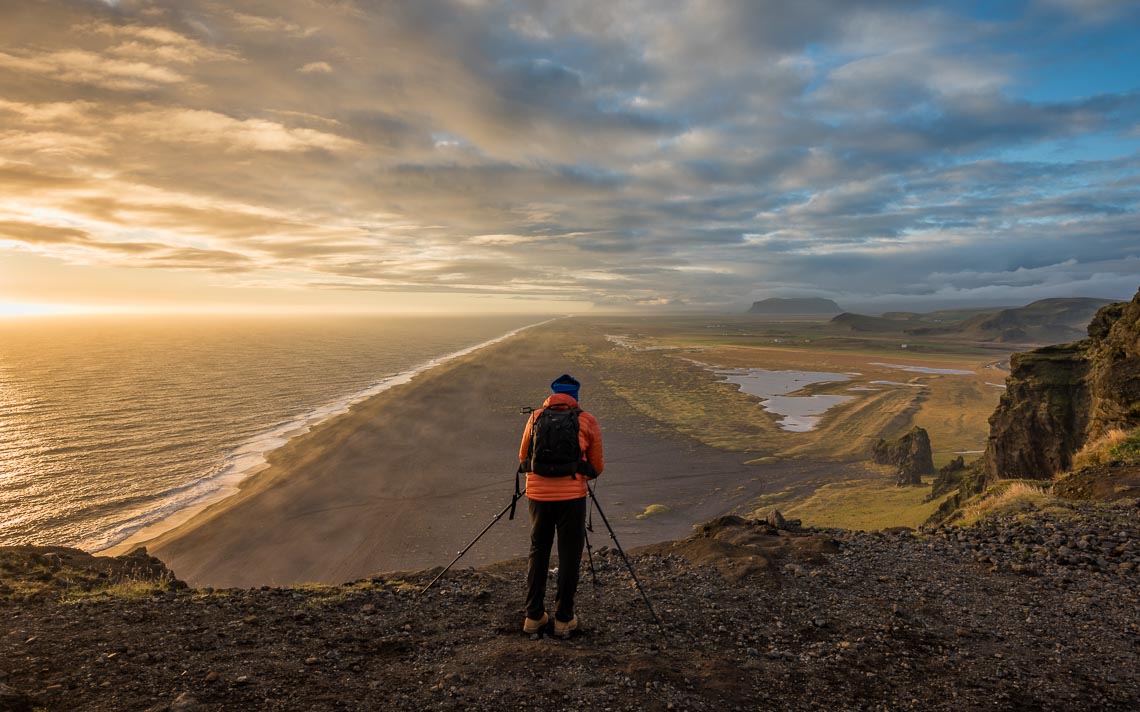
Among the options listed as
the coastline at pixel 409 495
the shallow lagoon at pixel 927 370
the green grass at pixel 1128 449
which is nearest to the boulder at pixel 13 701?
the coastline at pixel 409 495

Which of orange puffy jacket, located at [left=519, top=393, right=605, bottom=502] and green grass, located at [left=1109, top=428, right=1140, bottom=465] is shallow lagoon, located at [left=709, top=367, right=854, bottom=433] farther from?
orange puffy jacket, located at [left=519, top=393, right=605, bottom=502]

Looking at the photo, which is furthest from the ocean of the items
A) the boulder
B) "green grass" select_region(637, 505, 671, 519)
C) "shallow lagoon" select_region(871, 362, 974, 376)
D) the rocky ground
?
"shallow lagoon" select_region(871, 362, 974, 376)

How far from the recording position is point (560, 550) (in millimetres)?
6496

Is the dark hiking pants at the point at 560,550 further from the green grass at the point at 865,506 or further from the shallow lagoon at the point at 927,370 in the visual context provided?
the shallow lagoon at the point at 927,370

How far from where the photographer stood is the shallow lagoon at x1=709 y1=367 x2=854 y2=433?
4409cm

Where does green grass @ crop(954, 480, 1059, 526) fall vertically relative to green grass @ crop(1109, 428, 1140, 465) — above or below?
below

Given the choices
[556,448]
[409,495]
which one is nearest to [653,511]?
[409,495]

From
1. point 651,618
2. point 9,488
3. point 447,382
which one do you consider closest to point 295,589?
point 651,618

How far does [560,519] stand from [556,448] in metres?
0.96

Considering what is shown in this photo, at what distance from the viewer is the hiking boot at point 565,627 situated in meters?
6.25

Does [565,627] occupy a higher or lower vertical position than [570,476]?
lower

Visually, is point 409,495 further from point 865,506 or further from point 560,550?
point 560,550

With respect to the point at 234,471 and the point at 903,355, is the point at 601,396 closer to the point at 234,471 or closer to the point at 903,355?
the point at 234,471

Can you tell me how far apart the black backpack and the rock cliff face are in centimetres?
1870
